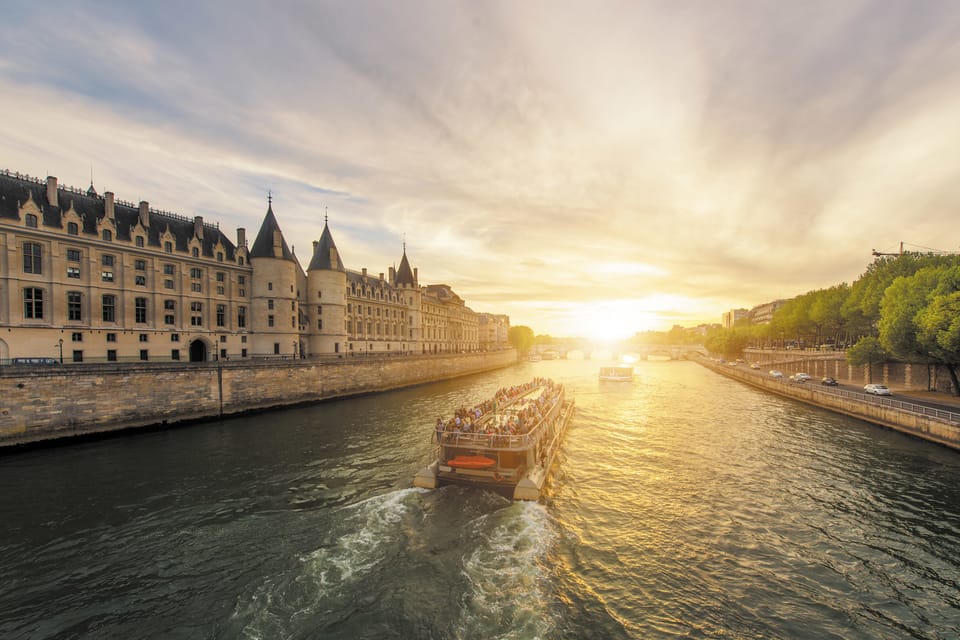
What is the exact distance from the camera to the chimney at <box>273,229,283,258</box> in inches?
2192

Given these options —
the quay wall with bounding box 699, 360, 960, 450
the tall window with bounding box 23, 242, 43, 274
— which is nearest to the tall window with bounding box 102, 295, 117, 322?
the tall window with bounding box 23, 242, 43, 274

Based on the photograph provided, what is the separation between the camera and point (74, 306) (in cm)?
3841

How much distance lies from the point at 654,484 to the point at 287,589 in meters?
18.0

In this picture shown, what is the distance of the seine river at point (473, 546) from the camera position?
35.8 feet

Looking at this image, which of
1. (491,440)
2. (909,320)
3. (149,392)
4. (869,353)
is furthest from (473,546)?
(869,353)

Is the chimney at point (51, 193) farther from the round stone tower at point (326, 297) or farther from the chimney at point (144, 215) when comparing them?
the round stone tower at point (326, 297)

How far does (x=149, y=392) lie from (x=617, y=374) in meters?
67.5

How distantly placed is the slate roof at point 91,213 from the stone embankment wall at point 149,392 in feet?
59.3

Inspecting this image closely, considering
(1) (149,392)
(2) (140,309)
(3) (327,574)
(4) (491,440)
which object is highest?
(2) (140,309)

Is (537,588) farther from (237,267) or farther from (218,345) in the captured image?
(237,267)

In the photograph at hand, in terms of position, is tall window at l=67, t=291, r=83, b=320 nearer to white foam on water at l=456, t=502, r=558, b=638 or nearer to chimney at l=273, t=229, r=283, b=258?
chimney at l=273, t=229, r=283, b=258

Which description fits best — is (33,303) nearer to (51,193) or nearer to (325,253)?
(51,193)

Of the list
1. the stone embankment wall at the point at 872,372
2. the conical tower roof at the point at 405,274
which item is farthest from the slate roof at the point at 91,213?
the stone embankment wall at the point at 872,372

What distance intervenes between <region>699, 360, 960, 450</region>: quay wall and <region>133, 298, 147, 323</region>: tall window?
7016 cm
